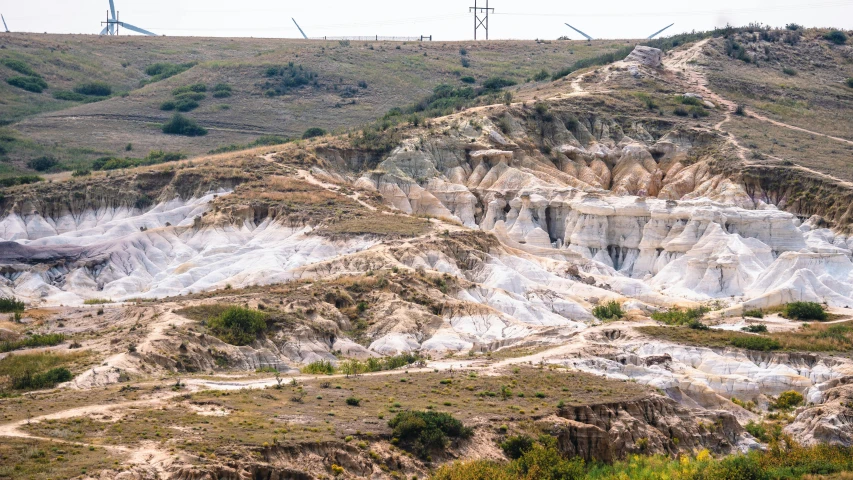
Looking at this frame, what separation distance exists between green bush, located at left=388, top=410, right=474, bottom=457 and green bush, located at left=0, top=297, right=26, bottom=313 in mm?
31981

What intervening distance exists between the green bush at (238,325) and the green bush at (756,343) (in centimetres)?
2178

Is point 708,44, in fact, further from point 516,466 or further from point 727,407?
point 516,466

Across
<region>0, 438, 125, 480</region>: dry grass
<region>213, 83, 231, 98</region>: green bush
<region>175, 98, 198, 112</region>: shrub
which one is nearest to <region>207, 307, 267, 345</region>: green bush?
<region>0, 438, 125, 480</region>: dry grass

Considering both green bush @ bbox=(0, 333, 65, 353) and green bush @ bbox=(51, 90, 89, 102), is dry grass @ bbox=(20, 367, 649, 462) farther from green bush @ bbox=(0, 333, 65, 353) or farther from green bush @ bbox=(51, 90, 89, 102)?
green bush @ bbox=(51, 90, 89, 102)

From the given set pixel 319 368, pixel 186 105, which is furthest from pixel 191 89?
pixel 319 368

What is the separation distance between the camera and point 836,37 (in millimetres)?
154250

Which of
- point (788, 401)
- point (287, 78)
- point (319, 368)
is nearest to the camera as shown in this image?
point (788, 401)

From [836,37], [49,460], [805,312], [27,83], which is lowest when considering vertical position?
[805,312]

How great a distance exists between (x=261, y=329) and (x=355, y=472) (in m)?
20.8

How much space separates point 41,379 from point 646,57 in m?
90.6

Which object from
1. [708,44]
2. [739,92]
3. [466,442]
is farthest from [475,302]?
[708,44]

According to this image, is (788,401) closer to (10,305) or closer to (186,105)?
(10,305)

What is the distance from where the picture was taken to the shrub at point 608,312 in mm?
73938

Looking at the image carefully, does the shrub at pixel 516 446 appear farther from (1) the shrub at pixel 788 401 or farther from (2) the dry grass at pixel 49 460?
(1) the shrub at pixel 788 401
